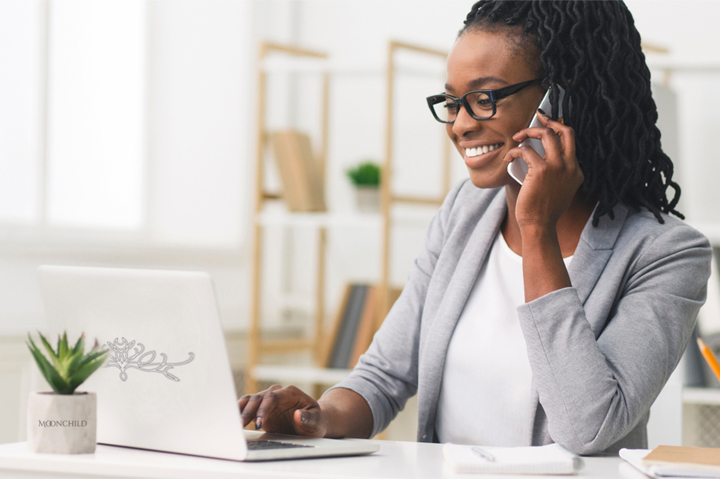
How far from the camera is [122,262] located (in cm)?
275

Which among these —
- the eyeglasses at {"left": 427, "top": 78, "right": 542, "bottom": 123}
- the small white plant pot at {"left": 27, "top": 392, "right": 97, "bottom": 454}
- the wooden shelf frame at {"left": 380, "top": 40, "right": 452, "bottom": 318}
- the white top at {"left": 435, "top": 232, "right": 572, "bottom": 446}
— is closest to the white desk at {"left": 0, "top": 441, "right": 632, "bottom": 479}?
the small white plant pot at {"left": 27, "top": 392, "right": 97, "bottom": 454}

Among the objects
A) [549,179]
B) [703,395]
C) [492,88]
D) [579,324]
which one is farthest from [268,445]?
[703,395]

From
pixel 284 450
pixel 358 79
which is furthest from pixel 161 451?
pixel 358 79

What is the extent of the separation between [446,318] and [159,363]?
567 mm

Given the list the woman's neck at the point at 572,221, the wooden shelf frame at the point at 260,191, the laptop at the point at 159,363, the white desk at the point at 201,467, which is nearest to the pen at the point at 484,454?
the white desk at the point at 201,467

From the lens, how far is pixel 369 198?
109 inches

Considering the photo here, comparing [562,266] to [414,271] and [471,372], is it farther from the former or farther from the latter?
[414,271]

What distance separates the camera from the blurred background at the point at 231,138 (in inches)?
99.5

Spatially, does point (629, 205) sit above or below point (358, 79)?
below

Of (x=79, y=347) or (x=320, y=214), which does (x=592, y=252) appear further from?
(x=320, y=214)

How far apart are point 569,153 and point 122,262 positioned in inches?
74.9

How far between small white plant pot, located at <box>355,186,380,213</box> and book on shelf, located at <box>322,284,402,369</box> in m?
0.27

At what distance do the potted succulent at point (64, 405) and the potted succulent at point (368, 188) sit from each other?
188 centimetres

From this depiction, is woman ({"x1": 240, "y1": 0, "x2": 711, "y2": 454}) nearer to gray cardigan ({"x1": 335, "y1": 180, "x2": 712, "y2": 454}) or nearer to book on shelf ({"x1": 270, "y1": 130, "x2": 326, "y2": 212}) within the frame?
gray cardigan ({"x1": 335, "y1": 180, "x2": 712, "y2": 454})
